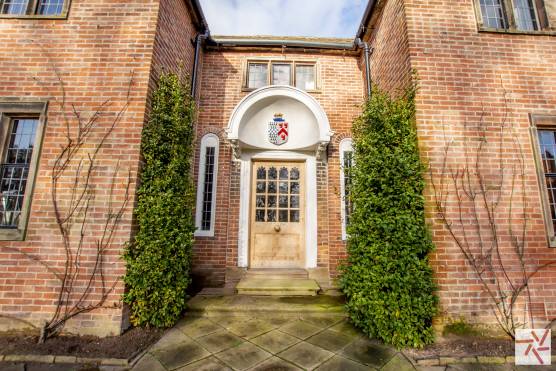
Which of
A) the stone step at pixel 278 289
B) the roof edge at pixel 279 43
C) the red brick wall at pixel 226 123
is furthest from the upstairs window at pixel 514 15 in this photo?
the stone step at pixel 278 289

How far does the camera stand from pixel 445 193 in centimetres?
354

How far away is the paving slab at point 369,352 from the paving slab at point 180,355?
67.9 inches

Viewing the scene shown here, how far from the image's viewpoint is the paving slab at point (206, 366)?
8.70 feet

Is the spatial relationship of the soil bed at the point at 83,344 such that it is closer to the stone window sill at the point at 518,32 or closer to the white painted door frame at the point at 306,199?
the white painted door frame at the point at 306,199

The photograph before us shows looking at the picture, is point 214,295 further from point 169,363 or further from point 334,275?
point 334,275

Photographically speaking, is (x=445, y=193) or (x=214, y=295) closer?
(x=445, y=193)

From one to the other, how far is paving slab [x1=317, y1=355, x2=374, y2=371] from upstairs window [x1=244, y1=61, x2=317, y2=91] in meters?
5.62

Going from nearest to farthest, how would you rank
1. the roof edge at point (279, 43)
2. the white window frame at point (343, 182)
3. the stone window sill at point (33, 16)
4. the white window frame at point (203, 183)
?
the stone window sill at point (33, 16)
the white window frame at point (203, 183)
the white window frame at point (343, 182)
the roof edge at point (279, 43)

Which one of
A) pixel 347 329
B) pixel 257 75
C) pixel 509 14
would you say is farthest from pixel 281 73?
pixel 347 329

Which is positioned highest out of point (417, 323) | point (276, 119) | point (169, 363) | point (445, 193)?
point (276, 119)

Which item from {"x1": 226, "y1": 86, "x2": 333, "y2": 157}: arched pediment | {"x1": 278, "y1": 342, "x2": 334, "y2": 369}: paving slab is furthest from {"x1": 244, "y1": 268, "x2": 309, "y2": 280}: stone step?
{"x1": 226, "y1": 86, "x2": 333, "y2": 157}: arched pediment

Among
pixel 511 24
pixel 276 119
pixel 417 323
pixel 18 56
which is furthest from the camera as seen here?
pixel 276 119

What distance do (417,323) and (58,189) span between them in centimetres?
524

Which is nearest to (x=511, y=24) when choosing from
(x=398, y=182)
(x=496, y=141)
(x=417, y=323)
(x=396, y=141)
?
(x=496, y=141)
